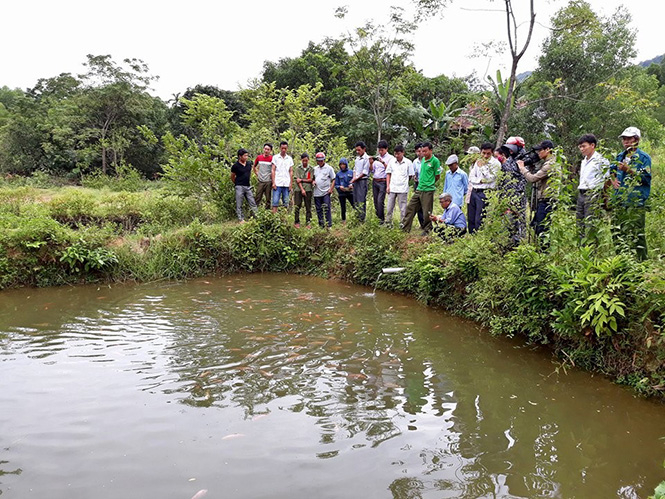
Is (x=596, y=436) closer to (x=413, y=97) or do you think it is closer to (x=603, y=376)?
(x=603, y=376)

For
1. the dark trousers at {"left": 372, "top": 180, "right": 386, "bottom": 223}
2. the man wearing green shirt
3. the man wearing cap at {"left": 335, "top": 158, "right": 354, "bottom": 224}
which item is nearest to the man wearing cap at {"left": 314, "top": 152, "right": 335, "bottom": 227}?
the man wearing cap at {"left": 335, "top": 158, "right": 354, "bottom": 224}

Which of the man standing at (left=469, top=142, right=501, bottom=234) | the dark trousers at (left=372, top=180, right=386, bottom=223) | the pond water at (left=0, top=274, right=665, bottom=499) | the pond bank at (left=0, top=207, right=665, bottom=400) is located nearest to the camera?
the pond water at (left=0, top=274, right=665, bottom=499)

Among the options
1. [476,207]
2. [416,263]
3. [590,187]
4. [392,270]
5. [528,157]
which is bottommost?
[392,270]

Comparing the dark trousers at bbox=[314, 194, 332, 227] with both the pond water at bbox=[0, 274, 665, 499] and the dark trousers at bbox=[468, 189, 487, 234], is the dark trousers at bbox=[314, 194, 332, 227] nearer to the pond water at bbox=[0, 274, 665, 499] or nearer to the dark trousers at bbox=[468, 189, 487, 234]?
the dark trousers at bbox=[468, 189, 487, 234]

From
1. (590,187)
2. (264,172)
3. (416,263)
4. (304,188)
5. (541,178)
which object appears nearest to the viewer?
(590,187)

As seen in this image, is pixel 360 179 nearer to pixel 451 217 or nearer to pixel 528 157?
pixel 451 217

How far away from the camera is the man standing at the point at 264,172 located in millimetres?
11398

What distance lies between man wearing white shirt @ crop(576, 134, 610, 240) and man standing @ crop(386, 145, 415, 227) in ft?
12.5

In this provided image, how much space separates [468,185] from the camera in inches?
343

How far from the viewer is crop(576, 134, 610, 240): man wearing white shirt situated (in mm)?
5664

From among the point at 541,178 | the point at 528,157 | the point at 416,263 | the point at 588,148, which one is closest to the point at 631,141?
the point at 588,148

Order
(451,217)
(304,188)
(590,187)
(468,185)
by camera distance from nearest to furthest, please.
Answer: (590,187), (451,217), (468,185), (304,188)

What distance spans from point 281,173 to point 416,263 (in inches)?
184

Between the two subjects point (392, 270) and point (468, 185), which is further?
point (468, 185)
